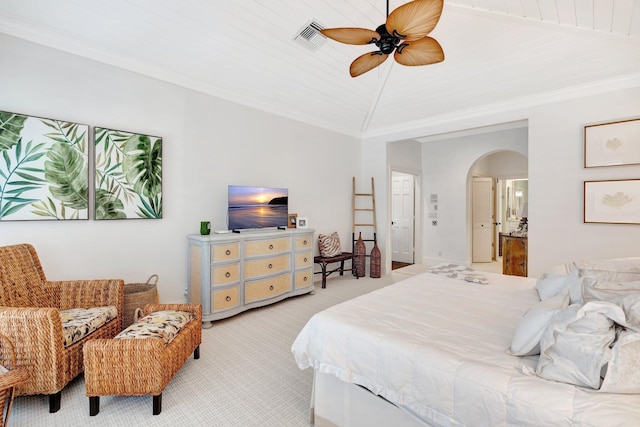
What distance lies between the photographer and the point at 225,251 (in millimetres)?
3414

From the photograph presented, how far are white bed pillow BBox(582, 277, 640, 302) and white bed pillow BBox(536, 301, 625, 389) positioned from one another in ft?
1.50

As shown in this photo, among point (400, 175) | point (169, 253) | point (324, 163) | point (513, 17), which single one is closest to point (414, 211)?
point (400, 175)

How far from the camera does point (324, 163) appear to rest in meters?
5.37

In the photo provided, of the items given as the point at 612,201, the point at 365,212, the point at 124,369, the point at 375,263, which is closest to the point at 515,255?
the point at 612,201

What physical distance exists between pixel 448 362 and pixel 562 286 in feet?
4.21

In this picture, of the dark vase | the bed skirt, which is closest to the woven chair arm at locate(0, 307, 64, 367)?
the bed skirt

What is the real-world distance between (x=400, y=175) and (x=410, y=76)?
338 centimetres

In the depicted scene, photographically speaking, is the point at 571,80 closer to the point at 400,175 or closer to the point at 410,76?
the point at 410,76

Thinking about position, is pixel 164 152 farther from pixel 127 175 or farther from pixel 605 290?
pixel 605 290

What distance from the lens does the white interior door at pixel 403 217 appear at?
7109mm

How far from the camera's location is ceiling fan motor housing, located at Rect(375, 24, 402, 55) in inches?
85.0

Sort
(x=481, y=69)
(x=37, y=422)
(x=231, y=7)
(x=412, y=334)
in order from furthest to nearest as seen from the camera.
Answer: (x=481, y=69) < (x=231, y=7) < (x=37, y=422) < (x=412, y=334)

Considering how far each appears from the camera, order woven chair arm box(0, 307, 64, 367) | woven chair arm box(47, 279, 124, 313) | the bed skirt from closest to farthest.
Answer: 1. the bed skirt
2. woven chair arm box(0, 307, 64, 367)
3. woven chair arm box(47, 279, 124, 313)

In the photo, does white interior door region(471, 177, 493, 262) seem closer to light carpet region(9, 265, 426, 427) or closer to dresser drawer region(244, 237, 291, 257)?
dresser drawer region(244, 237, 291, 257)
